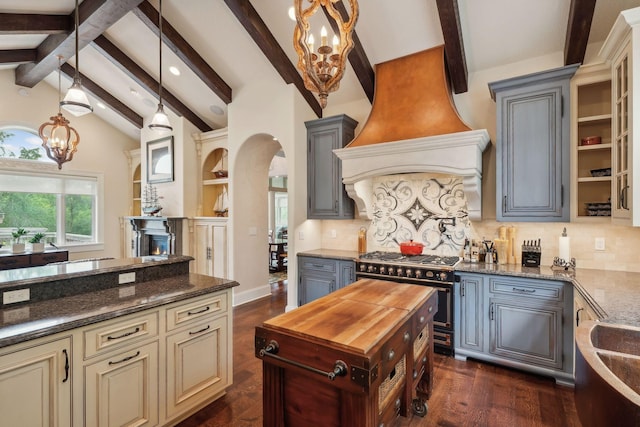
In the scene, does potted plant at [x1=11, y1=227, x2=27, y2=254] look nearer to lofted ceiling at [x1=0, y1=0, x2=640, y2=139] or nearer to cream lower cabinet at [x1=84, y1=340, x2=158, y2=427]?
lofted ceiling at [x1=0, y1=0, x2=640, y2=139]

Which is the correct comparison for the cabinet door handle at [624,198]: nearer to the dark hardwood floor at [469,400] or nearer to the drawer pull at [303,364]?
the dark hardwood floor at [469,400]

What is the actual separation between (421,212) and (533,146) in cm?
139

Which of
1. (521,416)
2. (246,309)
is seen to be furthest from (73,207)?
(521,416)

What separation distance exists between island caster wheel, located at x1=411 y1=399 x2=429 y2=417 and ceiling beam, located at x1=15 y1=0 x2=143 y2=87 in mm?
4910

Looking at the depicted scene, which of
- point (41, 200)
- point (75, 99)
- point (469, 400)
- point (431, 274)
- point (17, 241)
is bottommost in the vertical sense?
point (469, 400)

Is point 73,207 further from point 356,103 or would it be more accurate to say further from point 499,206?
point 499,206

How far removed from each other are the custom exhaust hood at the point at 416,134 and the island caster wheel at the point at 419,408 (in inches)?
79.7

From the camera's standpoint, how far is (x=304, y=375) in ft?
5.11

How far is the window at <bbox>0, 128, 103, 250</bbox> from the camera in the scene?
5809mm

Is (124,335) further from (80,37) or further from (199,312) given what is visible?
(80,37)

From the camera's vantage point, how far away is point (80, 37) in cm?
415

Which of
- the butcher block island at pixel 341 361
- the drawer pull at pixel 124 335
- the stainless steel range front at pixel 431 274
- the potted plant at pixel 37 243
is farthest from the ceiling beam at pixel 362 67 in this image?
the potted plant at pixel 37 243

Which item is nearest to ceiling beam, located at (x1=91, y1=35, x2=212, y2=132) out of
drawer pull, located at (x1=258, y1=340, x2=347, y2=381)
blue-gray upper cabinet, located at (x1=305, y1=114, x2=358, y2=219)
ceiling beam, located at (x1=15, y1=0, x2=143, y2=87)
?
ceiling beam, located at (x1=15, y1=0, x2=143, y2=87)

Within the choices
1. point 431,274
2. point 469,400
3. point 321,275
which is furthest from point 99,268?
point 469,400
